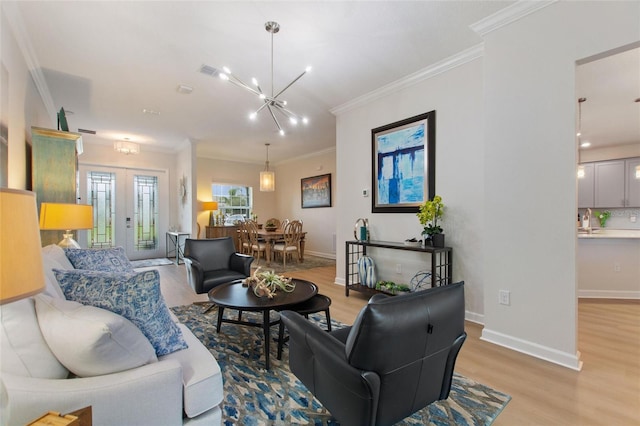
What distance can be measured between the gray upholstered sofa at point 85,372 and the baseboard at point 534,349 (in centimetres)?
245

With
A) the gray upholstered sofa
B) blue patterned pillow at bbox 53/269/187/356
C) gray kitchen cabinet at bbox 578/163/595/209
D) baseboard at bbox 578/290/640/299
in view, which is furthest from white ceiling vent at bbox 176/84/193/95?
gray kitchen cabinet at bbox 578/163/595/209

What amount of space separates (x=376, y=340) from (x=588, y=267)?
4613mm

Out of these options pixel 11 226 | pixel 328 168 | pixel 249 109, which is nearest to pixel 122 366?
pixel 11 226

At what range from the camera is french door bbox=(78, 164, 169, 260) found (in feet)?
21.1

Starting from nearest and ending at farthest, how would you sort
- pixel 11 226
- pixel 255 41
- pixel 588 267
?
pixel 11 226 → pixel 255 41 → pixel 588 267

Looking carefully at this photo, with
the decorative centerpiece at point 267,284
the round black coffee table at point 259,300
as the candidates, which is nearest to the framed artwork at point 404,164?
the round black coffee table at point 259,300

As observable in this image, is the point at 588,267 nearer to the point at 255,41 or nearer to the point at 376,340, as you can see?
the point at 376,340

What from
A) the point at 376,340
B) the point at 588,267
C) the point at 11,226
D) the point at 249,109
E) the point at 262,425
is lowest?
the point at 262,425

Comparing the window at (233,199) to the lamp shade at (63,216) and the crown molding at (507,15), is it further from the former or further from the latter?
the crown molding at (507,15)

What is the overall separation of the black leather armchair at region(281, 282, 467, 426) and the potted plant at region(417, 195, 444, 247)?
5.99 ft

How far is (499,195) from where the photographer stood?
100 inches

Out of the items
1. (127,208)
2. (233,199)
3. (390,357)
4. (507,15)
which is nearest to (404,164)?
(507,15)

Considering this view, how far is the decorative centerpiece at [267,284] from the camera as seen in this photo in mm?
2396

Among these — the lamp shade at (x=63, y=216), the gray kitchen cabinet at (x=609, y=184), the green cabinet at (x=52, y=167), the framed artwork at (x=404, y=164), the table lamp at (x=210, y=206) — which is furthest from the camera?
the table lamp at (x=210, y=206)
